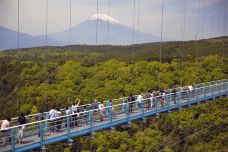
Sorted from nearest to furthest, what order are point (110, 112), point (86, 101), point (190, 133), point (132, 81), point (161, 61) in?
A: point (110, 112) < point (190, 133) < point (86, 101) < point (132, 81) < point (161, 61)

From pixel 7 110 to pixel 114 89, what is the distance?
20.0m

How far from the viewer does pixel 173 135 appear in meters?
63.1

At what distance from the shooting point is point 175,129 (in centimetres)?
6475

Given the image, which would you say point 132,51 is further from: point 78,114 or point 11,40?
point 78,114

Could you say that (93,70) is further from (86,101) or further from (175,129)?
(175,129)

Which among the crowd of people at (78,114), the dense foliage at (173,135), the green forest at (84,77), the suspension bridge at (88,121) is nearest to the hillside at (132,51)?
the green forest at (84,77)

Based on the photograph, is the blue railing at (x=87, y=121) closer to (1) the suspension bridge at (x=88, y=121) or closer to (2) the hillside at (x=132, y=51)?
(1) the suspension bridge at (x=88, y=121)

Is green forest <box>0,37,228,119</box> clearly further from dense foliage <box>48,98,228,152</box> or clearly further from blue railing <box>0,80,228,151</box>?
blue railing <box>0,80,228,151</box>

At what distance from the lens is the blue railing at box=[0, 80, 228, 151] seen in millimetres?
14359

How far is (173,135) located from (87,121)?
46.3 m

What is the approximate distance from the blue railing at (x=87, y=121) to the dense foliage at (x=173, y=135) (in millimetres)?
29257

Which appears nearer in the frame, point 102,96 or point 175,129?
point 175,129

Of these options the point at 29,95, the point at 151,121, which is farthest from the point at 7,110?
the point at 151,121

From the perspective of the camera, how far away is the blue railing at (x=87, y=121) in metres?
14.4
